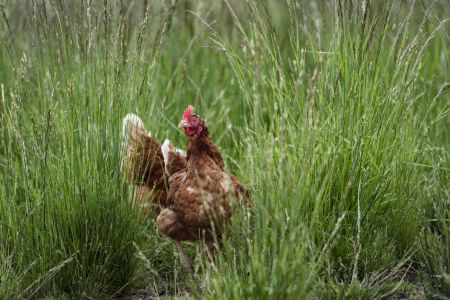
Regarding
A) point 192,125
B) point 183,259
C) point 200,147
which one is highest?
point 192,125

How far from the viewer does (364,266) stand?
4.19 metres

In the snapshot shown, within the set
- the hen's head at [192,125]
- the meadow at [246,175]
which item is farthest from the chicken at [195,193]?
the meadow at [246,175]

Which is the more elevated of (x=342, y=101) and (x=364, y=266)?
(x=342, y=101)

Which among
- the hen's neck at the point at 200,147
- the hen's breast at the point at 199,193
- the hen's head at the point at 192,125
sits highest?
the hen's head at the point at 192,125

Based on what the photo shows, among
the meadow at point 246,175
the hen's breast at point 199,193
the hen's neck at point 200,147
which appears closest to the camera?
the meadow at point 246,175

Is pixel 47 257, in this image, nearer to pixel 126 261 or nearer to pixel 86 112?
pixel 126 261

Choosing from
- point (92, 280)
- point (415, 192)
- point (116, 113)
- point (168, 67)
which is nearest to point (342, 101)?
point (415, 192)

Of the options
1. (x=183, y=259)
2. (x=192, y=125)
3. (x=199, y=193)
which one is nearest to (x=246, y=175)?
(x=199, y=193)

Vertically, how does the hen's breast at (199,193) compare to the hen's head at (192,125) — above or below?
below

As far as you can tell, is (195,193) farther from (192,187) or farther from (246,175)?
(246,175)

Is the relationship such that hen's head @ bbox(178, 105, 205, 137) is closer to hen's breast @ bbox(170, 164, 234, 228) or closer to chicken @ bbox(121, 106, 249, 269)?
chicken @ bbox(121, 106, 249, 269)

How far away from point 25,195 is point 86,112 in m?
0.52

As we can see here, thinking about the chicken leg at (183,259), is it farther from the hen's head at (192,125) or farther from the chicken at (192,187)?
the hen's head at (192,125)

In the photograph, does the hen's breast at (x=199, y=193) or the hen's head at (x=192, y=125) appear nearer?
the hen's breast at (x=199, y=193)
